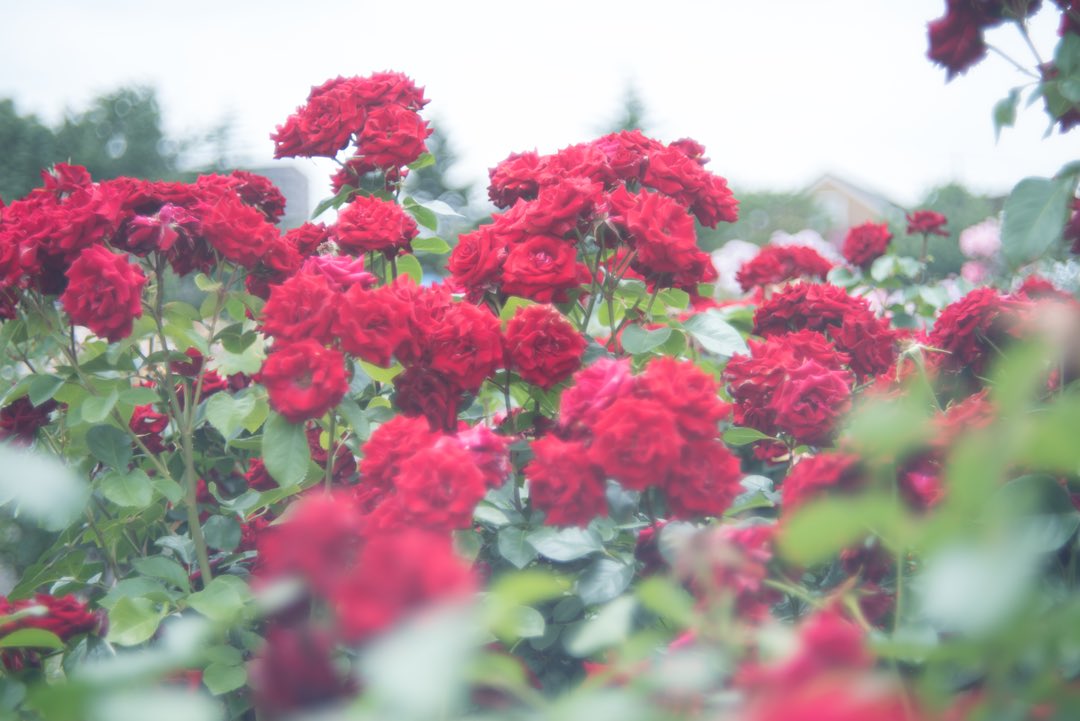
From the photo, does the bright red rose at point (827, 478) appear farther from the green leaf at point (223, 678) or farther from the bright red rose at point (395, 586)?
the green leaf at point (223, 678)

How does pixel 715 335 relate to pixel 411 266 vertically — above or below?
below

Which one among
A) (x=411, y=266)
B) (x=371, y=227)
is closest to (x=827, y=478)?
(x=371, y=227)

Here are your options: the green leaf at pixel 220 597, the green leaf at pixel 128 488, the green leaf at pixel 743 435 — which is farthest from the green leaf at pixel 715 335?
the green leaf at pixel 128 488

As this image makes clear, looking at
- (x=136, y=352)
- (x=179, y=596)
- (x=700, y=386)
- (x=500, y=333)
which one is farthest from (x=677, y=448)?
(x=136, y=352)

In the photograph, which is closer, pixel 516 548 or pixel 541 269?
pixel 516 548

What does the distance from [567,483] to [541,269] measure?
487mm

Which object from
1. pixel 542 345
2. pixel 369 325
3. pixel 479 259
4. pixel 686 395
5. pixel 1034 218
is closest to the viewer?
pixel 686 395

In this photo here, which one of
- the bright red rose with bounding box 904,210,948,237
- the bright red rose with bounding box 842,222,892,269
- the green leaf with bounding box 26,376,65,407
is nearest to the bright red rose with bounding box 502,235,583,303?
the green leaf with bounding box 26,376,65,407

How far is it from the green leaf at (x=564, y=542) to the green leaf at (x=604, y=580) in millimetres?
28

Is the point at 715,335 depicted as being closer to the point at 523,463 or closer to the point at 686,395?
the point at 523,463

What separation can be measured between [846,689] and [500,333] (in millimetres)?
1088

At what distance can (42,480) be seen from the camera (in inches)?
34.9

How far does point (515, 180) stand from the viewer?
5.71 ft

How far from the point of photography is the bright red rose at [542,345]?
4.65 ft
